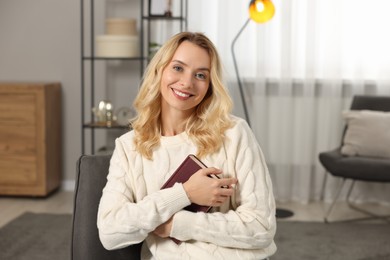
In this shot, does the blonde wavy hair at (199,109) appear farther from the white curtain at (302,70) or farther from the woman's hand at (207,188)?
the white curtain at (302,70)

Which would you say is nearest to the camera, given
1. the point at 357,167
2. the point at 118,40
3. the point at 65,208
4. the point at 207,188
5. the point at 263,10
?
the point at 207,188

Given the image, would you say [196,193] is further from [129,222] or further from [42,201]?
[42,201]

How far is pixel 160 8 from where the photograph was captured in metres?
4.62

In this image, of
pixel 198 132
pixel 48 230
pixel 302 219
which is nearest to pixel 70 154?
pixel 48 230

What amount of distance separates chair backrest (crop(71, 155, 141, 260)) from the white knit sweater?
0.31 ft

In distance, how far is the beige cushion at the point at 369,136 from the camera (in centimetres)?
424

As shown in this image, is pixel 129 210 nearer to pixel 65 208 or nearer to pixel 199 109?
pixel 199 109

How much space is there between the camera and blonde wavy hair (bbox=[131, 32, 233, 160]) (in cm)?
183

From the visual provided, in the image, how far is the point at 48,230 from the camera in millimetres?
3920

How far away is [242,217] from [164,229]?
206 millimetres

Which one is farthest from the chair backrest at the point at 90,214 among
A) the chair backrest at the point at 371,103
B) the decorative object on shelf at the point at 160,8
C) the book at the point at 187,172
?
the chair backrest at the point at 371,103

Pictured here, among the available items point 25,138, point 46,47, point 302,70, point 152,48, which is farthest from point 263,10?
point 25,138

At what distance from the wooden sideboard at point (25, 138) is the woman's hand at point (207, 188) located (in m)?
3.10

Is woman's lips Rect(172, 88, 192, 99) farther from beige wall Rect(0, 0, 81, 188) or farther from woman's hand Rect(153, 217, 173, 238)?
beige wall Rect(0, 0, 81, 188)
